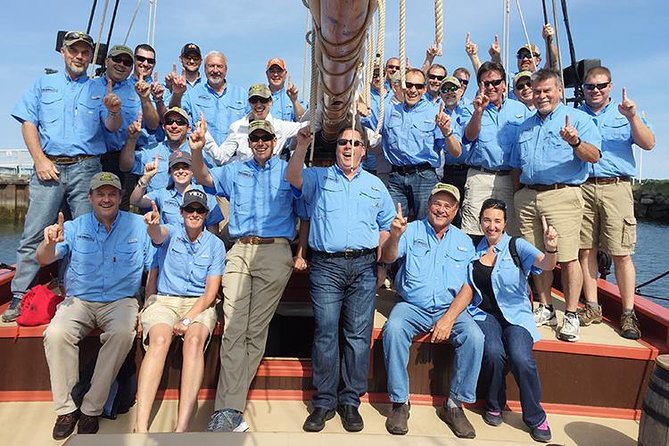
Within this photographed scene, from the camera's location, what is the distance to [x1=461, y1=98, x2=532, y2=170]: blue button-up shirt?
412 centimetres

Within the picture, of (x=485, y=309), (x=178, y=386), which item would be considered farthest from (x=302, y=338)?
(x=485, y=309)

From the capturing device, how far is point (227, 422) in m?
2.96

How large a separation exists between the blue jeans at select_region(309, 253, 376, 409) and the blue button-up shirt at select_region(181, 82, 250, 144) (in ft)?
6.65

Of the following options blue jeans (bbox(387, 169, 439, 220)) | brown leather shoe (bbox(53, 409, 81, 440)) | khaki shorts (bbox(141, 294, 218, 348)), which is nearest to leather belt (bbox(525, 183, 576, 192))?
blue jeans (bbox(387, 169, 439, 220))

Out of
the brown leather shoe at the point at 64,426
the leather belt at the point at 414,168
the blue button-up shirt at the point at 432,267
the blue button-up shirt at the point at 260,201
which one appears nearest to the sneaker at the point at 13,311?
the brown leather shoe at the point at 64,426

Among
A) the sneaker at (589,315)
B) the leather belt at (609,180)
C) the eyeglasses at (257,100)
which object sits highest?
the eyeglasses at (257,100)

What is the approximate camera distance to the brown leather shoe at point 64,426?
9.61 feet

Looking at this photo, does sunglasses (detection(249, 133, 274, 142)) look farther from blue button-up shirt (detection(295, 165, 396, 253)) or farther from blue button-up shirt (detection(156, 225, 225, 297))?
blue button-up shirt (detection(156, 225, 225, 297))

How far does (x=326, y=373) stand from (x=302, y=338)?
145 cm

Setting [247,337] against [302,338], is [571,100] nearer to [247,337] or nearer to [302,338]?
[302,338]

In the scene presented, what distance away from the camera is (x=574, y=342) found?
342 cm

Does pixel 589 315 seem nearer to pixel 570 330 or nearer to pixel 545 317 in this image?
pixel 545 317

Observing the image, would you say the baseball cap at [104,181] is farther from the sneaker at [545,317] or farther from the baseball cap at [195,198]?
the sneaker at [545,317]

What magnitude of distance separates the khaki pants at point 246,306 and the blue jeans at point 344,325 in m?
0.28
